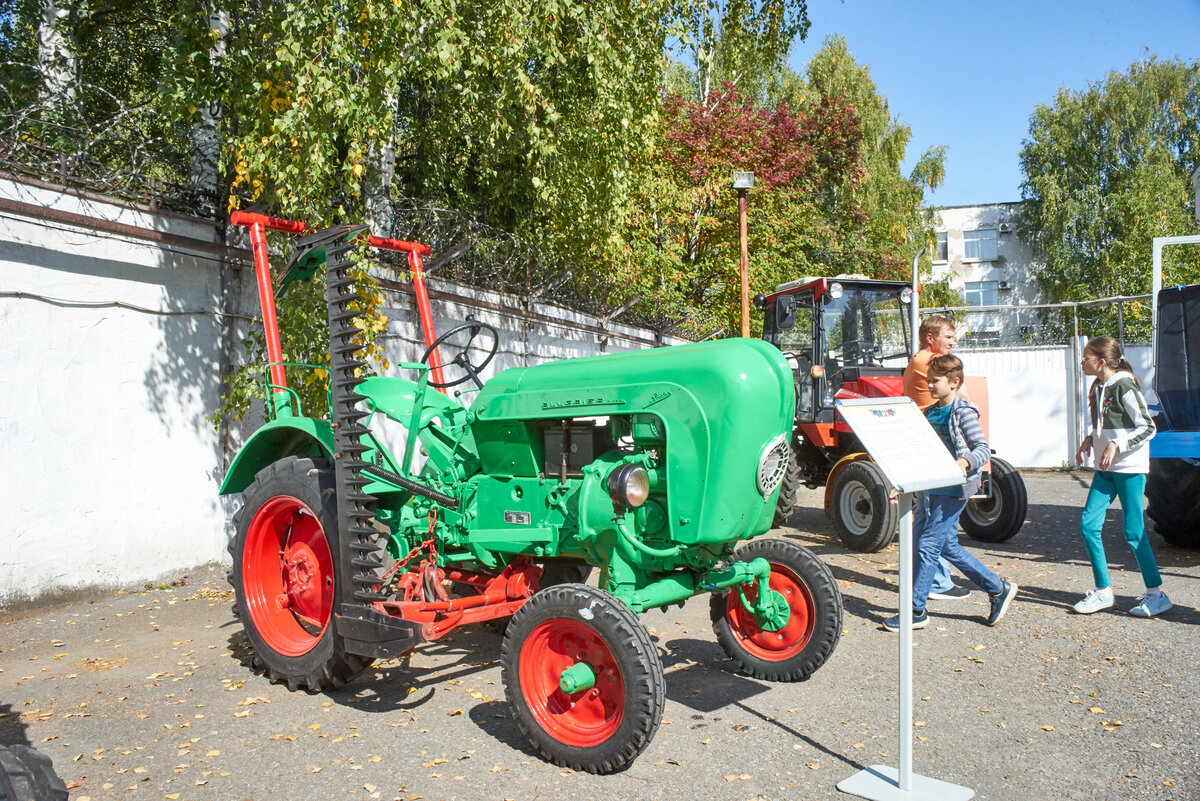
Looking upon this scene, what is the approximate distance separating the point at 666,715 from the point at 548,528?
0.93 meters

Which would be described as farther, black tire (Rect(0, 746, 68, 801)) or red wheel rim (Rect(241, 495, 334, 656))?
red wheel rim (Rect(241, 495, 334, 656))

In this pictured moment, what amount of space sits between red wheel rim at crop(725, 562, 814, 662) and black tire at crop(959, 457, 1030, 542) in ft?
13.8

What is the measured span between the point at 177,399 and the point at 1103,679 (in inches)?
232

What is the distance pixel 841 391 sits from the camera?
27.3 ft

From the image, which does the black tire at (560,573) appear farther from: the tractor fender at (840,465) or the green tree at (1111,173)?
the green tree at (1111,173)

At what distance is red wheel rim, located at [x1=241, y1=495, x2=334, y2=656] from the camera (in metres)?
4.24

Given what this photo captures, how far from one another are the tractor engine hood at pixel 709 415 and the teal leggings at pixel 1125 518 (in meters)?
2.75

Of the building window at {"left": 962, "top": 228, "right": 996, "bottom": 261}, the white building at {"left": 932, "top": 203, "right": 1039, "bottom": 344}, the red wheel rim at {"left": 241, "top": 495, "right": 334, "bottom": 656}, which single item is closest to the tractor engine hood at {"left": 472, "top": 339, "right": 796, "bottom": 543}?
the red wheel rim at {"left": 241, "top": 495, "right": 334, "bottom": 656}

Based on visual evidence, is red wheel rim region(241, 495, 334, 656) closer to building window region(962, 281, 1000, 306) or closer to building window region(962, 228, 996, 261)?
building window region(962, 281, 1000, 306)

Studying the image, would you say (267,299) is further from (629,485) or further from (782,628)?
(782,628)

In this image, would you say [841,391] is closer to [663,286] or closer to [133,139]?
[133,139]

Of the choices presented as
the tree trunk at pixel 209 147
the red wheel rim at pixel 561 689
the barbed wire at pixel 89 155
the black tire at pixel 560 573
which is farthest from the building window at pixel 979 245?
the red wheel rim at pixel 561 689

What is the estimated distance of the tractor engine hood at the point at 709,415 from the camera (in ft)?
11.0

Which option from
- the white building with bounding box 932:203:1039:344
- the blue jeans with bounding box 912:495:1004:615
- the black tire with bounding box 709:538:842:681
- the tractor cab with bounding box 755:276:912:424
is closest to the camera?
the black tire with bounding box 709:538:842:681
